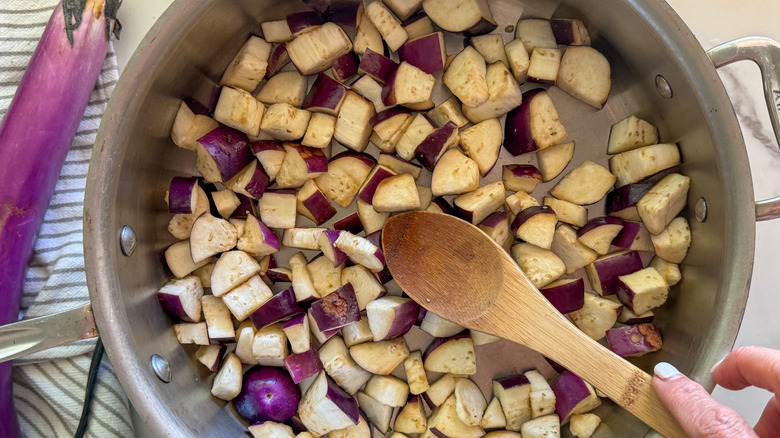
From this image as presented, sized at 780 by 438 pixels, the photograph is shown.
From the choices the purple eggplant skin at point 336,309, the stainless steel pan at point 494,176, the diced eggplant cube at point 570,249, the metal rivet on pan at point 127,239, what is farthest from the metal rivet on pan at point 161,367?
the diced eggplant cube at point 570,249

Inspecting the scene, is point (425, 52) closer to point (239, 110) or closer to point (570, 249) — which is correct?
point (239, 110)

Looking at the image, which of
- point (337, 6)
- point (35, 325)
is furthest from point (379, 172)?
point (35, 325)

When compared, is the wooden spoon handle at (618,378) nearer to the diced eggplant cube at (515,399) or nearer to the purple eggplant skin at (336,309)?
the diced eggplant cube at (515,399)

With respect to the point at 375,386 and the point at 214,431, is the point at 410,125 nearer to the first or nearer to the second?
the point at 375,386

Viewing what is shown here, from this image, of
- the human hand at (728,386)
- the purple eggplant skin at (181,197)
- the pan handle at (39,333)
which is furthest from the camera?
the purple eggplant skin at (181,197)

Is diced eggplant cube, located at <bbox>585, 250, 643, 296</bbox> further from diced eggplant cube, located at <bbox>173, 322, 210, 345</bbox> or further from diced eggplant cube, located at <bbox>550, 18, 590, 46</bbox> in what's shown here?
diced eggplant cube, located at <bbox>173, 322, 210, 345</bbox>

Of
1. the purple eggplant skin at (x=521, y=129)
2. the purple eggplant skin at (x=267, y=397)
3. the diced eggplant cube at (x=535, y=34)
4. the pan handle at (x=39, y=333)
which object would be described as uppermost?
the diced eggplant cube at (x=535, y=34)
